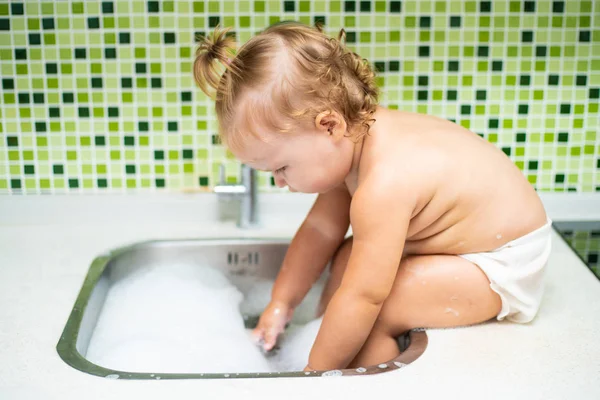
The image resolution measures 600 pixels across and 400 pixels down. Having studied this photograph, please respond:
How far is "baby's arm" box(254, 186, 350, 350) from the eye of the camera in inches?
49.2

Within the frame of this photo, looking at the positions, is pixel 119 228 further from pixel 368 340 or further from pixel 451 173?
pixel 451 173

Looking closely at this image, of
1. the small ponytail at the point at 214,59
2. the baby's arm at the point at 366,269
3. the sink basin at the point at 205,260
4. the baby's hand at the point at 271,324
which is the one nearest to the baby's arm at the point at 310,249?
the baby's hand at the point at 271,324

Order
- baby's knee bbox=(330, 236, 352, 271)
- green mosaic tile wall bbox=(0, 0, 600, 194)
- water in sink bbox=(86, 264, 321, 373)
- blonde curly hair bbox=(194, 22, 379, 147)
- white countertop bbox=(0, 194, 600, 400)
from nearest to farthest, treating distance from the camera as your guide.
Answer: white countertop bbox=(0, 194, 600, 400) → blonde curly hair bbox=(194, 22, 379, 147) → water in sink bbox=(86, 264, 321, 373) → baby's knee bbox=(330, 236, 352, 271) → green mosaic tile wall bbox=(0, 0, 600, 194)

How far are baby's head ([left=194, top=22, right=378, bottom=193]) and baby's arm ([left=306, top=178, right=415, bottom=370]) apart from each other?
86 mm

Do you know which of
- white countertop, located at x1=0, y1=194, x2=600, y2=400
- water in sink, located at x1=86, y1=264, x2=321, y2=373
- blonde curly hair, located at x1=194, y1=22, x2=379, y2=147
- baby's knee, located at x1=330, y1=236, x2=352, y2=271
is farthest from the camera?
baby's knee, located at x1=330, y1=236, x2=352, y2=271

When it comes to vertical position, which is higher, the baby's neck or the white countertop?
the baby's neck

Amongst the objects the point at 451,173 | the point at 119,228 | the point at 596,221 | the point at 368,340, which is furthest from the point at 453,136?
the point at 119,228

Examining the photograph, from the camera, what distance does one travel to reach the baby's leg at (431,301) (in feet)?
3.36

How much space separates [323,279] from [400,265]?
325 millimetres

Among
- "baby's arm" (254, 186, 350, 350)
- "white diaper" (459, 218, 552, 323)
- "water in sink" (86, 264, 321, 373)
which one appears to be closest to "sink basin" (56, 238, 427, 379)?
"water in sink" (86, 264, 321, 373)

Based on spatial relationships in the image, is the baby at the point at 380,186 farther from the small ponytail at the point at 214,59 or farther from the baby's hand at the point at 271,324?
the baby's hand at the point at 271,324

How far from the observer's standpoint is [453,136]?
107 cm

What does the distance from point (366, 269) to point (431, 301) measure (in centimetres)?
12

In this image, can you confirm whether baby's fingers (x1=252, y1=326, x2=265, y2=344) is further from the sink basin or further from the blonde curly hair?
the blonde curly hair
